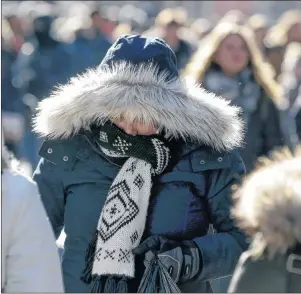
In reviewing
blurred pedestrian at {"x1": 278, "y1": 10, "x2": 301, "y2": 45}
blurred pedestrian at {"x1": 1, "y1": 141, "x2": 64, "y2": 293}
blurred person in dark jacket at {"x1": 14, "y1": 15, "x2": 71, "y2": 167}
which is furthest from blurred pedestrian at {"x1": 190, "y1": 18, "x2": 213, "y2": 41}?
blurred pedestrian at {"x1": 1, "y1": 141, "x2": 64, "y2": 293}

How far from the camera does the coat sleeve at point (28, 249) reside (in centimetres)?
342

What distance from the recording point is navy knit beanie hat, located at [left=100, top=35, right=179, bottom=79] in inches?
177

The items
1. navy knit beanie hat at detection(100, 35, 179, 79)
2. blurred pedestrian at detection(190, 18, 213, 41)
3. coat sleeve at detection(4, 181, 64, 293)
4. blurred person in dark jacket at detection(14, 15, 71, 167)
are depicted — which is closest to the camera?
coat sleeve at detection(4, 181, 64, 293)

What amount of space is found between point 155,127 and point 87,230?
1.50 ft

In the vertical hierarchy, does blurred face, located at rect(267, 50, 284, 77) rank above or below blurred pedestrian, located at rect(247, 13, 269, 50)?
below

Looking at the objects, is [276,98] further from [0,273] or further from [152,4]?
[152,4]

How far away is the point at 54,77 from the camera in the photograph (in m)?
11.9

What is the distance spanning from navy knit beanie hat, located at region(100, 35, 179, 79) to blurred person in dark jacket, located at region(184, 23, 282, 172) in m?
3.16

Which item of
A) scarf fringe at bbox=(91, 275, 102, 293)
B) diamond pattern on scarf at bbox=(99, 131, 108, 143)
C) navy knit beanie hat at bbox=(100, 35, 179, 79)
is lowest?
scarf fringe at bbox=(91, 275, 102, 293)

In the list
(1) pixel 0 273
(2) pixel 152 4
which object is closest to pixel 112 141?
(1) pixel 0 273

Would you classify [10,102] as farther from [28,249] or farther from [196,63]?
[28,249]

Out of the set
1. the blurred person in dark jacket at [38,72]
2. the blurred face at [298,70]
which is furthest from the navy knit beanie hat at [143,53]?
the blurred person in dark jacket at [38,72]

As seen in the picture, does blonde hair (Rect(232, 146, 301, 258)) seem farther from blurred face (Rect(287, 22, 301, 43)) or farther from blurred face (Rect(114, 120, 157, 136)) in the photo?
blurred face (Rect(287, 22, 301, 43))

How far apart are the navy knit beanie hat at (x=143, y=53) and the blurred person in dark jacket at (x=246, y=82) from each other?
3.16m
